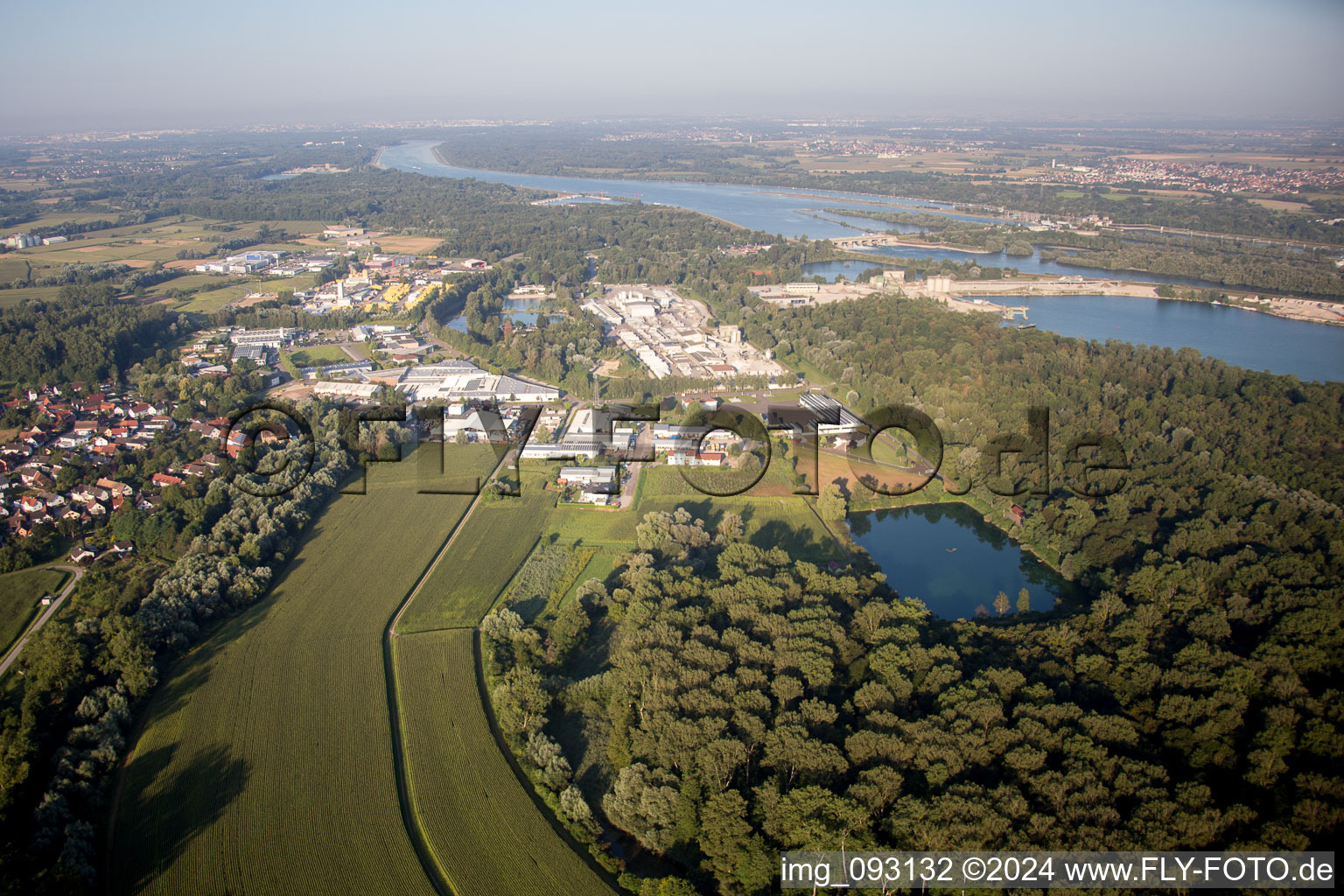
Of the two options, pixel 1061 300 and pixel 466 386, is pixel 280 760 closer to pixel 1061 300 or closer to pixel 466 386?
pixel 466 386

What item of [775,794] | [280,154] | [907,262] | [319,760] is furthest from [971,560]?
[280,154]

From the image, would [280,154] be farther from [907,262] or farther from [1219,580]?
[1219,580]

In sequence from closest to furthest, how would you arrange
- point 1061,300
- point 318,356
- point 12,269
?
1. point 318,356
2. point 1061,300
3. point 12,269

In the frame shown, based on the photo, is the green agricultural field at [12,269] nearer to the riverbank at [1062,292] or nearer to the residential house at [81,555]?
the residential house at [81,555]

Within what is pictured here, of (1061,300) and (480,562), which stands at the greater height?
(1061,300)

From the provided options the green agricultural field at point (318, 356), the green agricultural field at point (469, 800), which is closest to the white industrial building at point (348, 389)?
the green agricultural field at point (318, 356)

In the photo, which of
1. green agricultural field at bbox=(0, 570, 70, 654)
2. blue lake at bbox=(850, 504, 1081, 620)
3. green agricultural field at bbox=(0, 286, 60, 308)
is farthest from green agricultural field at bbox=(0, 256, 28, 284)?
blue lake at bbox=(850, 504, 1081, 620)

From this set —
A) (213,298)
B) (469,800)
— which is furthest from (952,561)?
(213,298)
